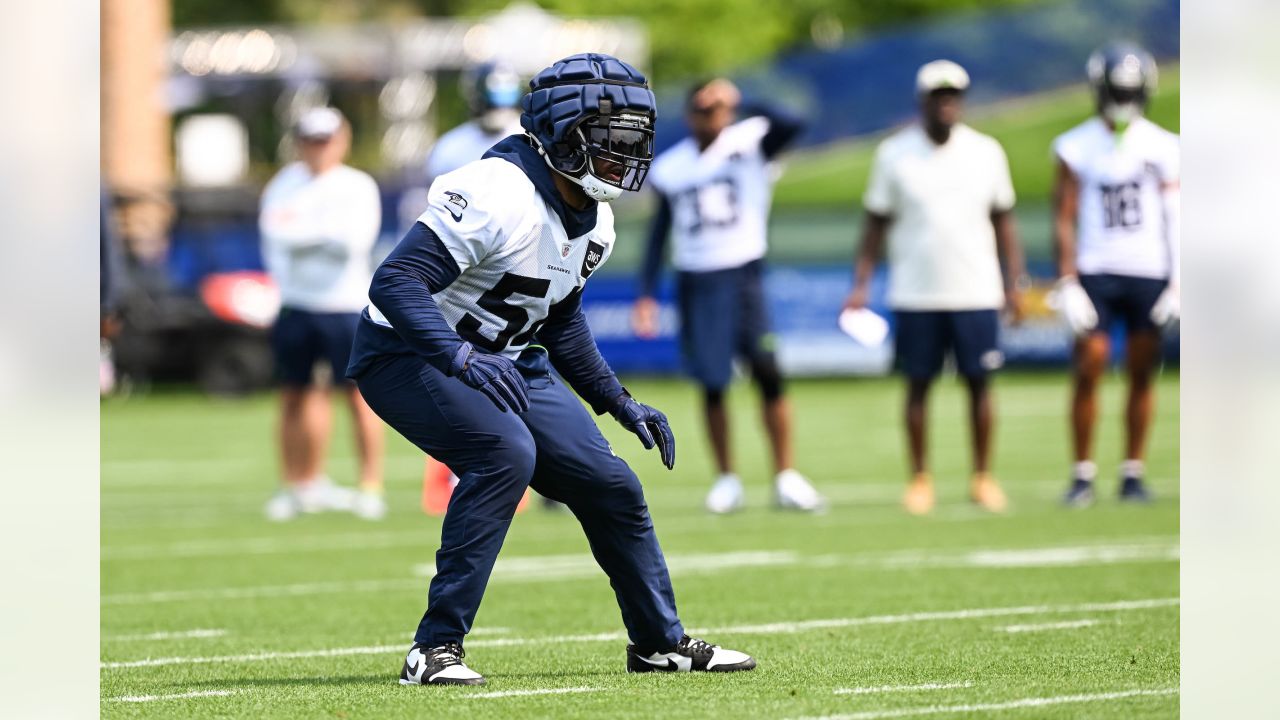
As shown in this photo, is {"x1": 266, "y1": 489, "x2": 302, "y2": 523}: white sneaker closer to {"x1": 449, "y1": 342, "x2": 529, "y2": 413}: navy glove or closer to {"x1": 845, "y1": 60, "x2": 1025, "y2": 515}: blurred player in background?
{"x1": 845, "y1": 60, "x2": 1025, "y2": 515}: blurred player in background

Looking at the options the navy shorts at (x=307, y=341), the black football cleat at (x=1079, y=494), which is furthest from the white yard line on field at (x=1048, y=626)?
the navy shorts at (x=307, y=341)

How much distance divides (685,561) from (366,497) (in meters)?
3.36

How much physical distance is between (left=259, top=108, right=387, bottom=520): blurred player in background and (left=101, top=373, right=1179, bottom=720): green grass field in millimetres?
412

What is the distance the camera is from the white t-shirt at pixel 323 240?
12.0 metres

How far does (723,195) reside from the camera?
1195cm

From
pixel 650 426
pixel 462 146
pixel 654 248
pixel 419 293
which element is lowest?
pixel 650 426

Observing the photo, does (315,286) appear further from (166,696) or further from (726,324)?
(166,696)

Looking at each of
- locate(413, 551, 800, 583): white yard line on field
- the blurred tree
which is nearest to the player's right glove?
locate(413, 551, 800, 583): white yard line on field

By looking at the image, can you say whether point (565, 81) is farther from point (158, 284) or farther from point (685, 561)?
point (158, 284)

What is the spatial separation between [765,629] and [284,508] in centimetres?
558

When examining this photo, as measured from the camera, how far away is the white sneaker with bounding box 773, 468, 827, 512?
11.8m

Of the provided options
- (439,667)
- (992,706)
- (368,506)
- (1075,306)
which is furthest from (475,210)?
(368,506)
